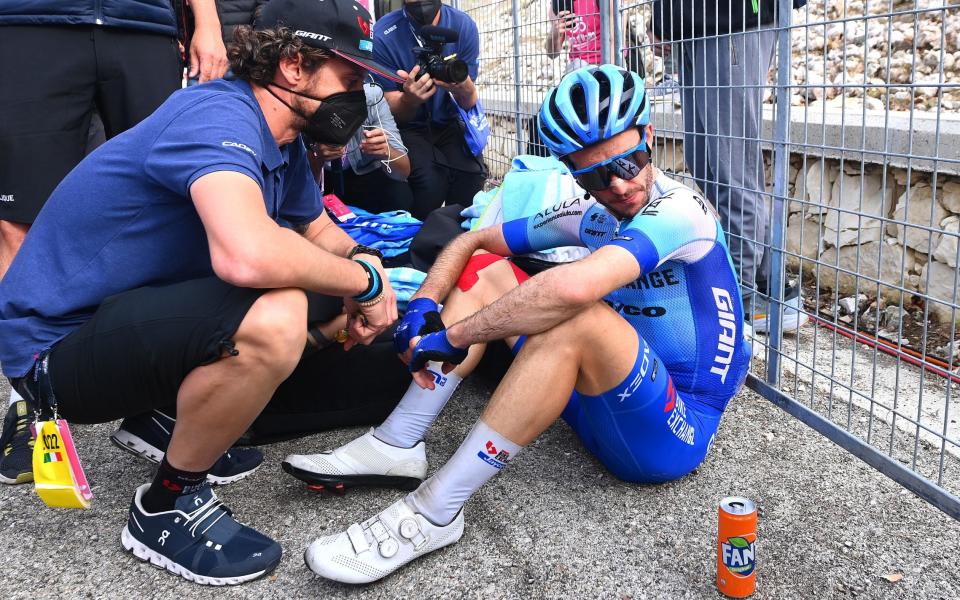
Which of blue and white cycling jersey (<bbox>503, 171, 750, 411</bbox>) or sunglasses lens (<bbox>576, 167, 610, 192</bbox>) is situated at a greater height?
sunglasses lens (<bbox>576, 167, 610, 192</bbox>)

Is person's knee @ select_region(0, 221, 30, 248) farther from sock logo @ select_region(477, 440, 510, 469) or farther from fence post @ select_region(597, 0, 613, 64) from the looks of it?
fence post @ select_region(597, 0, 613, 64)

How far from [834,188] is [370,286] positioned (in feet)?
8.30

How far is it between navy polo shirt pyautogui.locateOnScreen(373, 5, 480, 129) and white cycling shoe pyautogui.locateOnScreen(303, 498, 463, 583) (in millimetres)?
3270

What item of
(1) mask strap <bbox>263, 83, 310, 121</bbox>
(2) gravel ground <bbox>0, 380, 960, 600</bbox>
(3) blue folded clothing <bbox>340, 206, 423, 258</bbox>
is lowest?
(2) gravel ground <bbox>0, 380, 960, 600</bbox>

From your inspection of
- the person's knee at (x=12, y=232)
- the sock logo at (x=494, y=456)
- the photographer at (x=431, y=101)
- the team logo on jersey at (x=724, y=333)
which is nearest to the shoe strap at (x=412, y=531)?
the sock logo at (x=494, y=456)

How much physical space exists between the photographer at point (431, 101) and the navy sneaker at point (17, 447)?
2657 mm

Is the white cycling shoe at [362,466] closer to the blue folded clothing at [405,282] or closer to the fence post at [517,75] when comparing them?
the blue folded clothing at [405,282]

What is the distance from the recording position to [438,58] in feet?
15.2

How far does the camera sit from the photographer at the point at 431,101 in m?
4.79

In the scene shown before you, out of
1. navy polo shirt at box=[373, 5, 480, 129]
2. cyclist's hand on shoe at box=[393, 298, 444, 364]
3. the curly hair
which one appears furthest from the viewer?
navy polo shirt at box=[373, 5, 480, 129]

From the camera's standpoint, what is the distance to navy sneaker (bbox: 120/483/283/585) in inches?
90.0

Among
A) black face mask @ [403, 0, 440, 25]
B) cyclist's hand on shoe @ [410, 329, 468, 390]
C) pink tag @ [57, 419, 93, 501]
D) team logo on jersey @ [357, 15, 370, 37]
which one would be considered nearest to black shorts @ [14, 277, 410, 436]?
pink tag @ [57, 419, 93, 501]

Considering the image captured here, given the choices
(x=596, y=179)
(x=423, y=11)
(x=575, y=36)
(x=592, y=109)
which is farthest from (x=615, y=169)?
(x=423, y=11)

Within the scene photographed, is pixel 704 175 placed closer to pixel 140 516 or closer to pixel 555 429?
pixel 555 429
